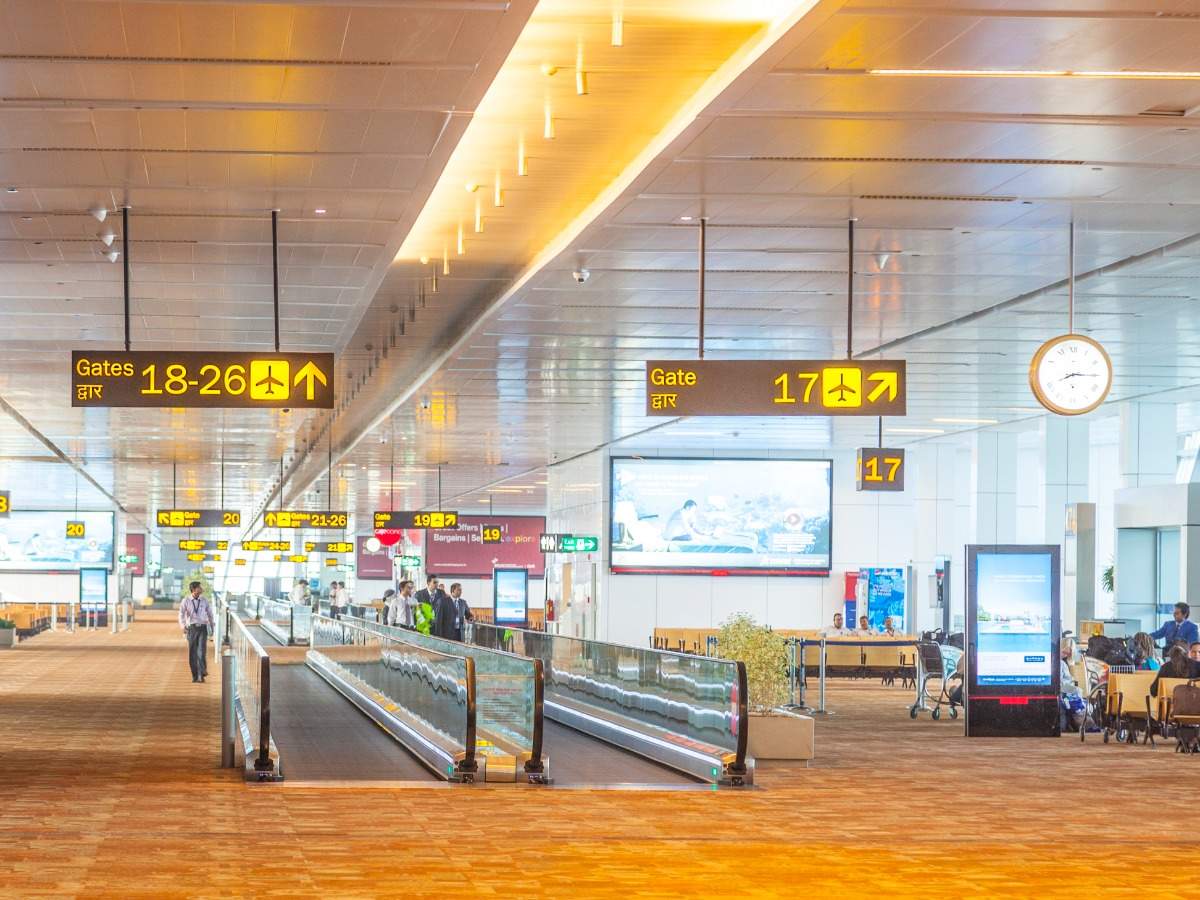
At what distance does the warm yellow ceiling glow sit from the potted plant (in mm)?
4158

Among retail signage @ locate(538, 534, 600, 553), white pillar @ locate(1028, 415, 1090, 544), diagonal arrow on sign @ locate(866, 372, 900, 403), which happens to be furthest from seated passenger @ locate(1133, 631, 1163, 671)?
retail signage @ locate(538, 534, 600, 553)

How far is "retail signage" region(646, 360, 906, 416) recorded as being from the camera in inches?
519

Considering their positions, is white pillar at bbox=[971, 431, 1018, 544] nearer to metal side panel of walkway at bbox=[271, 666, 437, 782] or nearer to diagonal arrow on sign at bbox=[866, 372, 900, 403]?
metal side panel of walkway at bbox=[271, 666, 437, 782]

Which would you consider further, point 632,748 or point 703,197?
point 632,748

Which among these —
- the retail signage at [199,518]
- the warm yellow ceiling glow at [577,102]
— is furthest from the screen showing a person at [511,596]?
the warm yellow ceiling glow at [577,102]

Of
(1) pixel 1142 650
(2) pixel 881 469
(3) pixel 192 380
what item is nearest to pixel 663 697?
(3) pixel 192 380

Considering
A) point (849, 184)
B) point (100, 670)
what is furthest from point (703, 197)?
point (100, 670)

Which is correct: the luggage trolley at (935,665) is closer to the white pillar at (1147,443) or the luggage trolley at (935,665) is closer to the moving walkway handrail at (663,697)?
the moving walkway handrail at (663,697)

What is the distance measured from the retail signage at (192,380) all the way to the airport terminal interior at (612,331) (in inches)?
1.5

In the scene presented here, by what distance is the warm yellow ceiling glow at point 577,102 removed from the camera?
9.30 metres

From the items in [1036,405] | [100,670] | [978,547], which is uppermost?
[1036,405]

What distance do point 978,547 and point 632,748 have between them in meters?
4.86

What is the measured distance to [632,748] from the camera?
1622 centimetres

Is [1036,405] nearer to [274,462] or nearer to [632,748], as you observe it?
[632,748]
